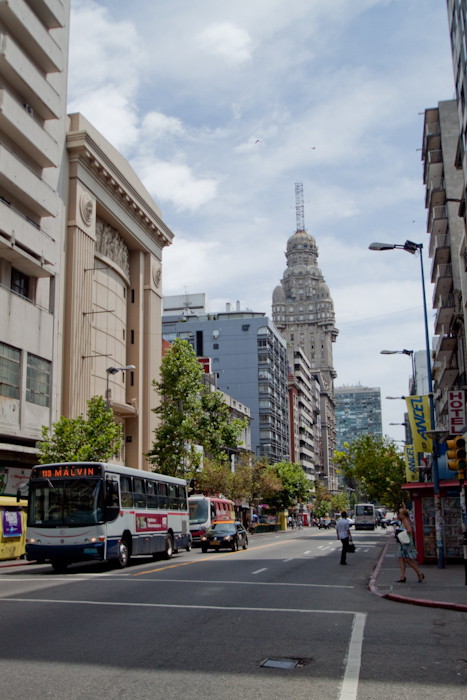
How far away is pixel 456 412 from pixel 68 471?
16255mm

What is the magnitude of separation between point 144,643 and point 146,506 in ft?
51.9

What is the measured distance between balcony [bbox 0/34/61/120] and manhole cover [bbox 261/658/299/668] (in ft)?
109

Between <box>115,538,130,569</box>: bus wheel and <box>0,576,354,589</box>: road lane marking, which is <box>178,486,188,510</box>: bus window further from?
<box>0,576,354,589</box>: road lane marking

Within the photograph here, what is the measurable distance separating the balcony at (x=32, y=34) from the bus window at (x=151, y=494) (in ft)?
80.4

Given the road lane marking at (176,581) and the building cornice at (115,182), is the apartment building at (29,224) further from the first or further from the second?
the road lane marking at (176,581)

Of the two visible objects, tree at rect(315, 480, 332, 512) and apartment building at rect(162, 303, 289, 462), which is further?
tree at rect(315, 480, 332, 512)

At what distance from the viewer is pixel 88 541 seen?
1992cm

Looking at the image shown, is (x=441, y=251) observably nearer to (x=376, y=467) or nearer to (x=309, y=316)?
(x=376, y=467)

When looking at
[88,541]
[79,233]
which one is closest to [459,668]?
[88,541]

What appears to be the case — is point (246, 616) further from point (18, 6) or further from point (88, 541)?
point (18, 6)

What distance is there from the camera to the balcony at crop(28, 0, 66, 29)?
123ft

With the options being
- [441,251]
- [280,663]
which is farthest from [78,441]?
[441,251]

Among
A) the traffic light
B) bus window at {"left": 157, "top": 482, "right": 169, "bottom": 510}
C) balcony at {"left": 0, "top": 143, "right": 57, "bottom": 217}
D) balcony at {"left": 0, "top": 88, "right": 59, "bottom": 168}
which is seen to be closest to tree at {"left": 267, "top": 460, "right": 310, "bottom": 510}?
balcony at {"left": 0, "top": 143, "right": 57, "bottom": 217}

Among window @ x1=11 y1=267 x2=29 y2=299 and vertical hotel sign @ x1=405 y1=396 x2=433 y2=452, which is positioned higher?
window @ x1=11 y1=267 x2=29 y2=299
